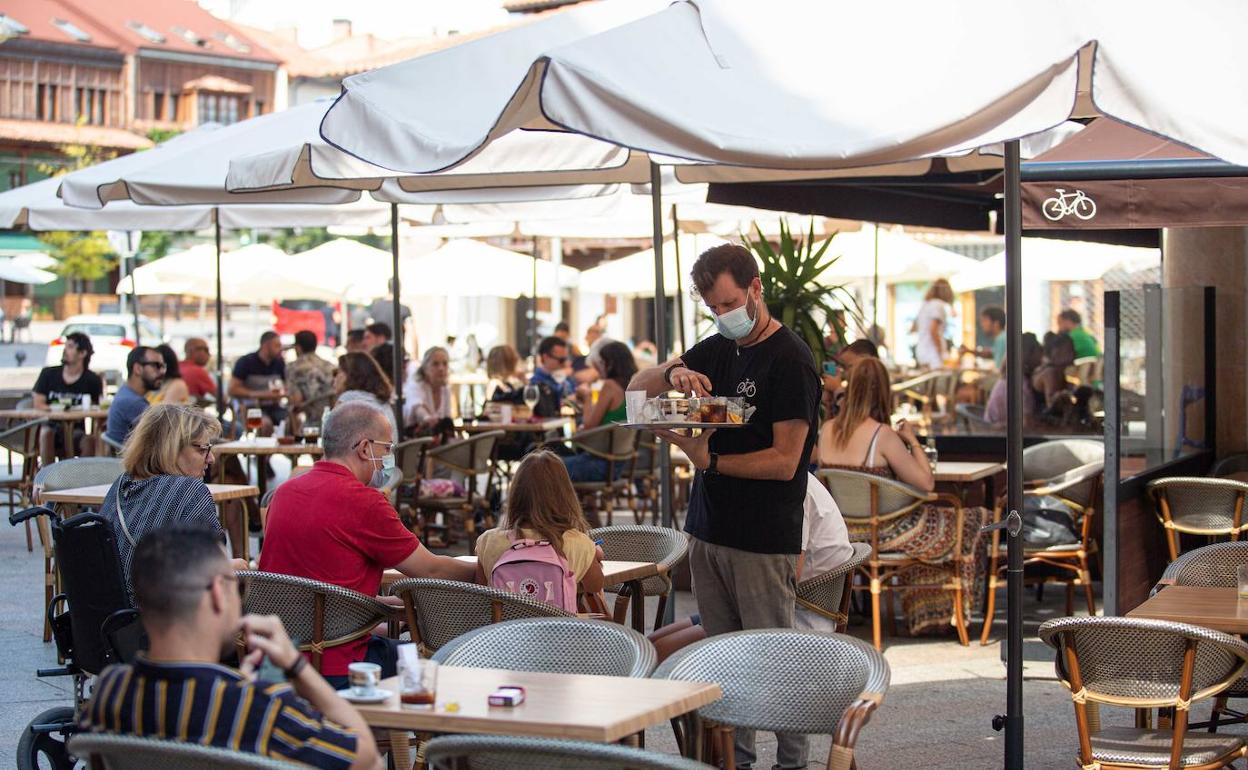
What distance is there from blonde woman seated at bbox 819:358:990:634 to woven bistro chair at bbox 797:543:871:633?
2381mm

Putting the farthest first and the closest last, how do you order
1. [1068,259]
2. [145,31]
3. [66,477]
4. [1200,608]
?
[145,31] < [1068,259] < [66,477] < [1200,608]

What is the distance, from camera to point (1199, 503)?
26.7ft

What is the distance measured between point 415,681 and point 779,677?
3.33ft

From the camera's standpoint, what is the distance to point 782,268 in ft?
33.2

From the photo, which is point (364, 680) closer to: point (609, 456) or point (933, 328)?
point (609, 456)

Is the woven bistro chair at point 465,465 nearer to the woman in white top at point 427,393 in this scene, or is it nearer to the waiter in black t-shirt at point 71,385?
the woman in white top at point 427,393

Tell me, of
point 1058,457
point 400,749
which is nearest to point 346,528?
point 400,749

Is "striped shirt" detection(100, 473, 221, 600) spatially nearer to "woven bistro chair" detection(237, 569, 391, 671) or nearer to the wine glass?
"woven bistro chair" detection(237, 569, 391, 671)

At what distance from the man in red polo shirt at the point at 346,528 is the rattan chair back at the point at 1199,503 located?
13.9ft

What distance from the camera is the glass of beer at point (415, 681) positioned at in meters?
3.70

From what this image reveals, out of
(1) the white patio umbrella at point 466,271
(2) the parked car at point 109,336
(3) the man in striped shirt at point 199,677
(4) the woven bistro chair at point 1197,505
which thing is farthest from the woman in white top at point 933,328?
(2) the parked car at point 109,336

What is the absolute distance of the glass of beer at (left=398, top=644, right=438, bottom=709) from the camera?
3.70 metres

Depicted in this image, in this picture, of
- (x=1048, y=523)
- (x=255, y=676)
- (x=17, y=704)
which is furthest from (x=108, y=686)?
(x=1048, y=523)

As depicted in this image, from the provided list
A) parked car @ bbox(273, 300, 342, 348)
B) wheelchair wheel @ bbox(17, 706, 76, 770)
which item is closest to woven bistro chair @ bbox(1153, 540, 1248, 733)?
wheelchair wheel @ bbox(17, 706, 76, 770)
